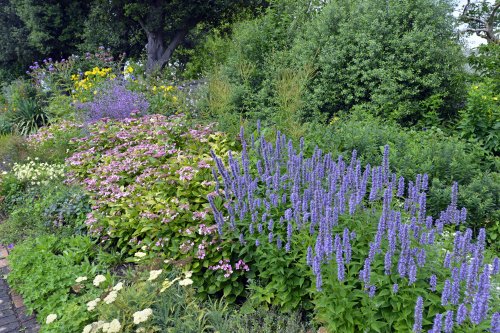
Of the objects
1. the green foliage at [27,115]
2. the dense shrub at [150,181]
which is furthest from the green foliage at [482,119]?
the green foliage at [27,115]

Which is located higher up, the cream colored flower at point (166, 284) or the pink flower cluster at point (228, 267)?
the cream colored flower at point (166, 284)

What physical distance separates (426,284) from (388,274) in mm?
203

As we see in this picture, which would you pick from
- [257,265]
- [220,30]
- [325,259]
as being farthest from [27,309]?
[220,30]

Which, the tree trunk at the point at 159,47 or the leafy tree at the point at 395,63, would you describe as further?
the tree trunk at the point at 159,47

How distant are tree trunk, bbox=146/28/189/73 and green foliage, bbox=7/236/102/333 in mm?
11381

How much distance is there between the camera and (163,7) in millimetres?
14008

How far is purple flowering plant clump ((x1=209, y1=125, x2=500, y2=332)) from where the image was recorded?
7.13 feet

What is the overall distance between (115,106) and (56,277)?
440 centimetres

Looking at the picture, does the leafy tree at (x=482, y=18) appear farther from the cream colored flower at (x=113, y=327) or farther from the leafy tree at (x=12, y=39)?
the leafy tree at (x=12, y=39)

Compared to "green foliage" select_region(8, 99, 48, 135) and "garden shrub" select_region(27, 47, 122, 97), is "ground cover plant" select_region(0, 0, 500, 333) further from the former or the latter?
"green foliage" select_region(8, 99, 48, 135)

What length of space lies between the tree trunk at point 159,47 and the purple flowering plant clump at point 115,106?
7.11 metres

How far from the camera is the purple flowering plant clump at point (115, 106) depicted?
298 inches

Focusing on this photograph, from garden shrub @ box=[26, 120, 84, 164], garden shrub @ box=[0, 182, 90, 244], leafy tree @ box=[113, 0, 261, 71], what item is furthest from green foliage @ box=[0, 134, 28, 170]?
leafy tree @ box=[113, 0, 261, 71]

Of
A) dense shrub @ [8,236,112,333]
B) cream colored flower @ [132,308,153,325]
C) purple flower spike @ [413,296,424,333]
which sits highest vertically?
purple flower spike @ [413,296,424,333]
